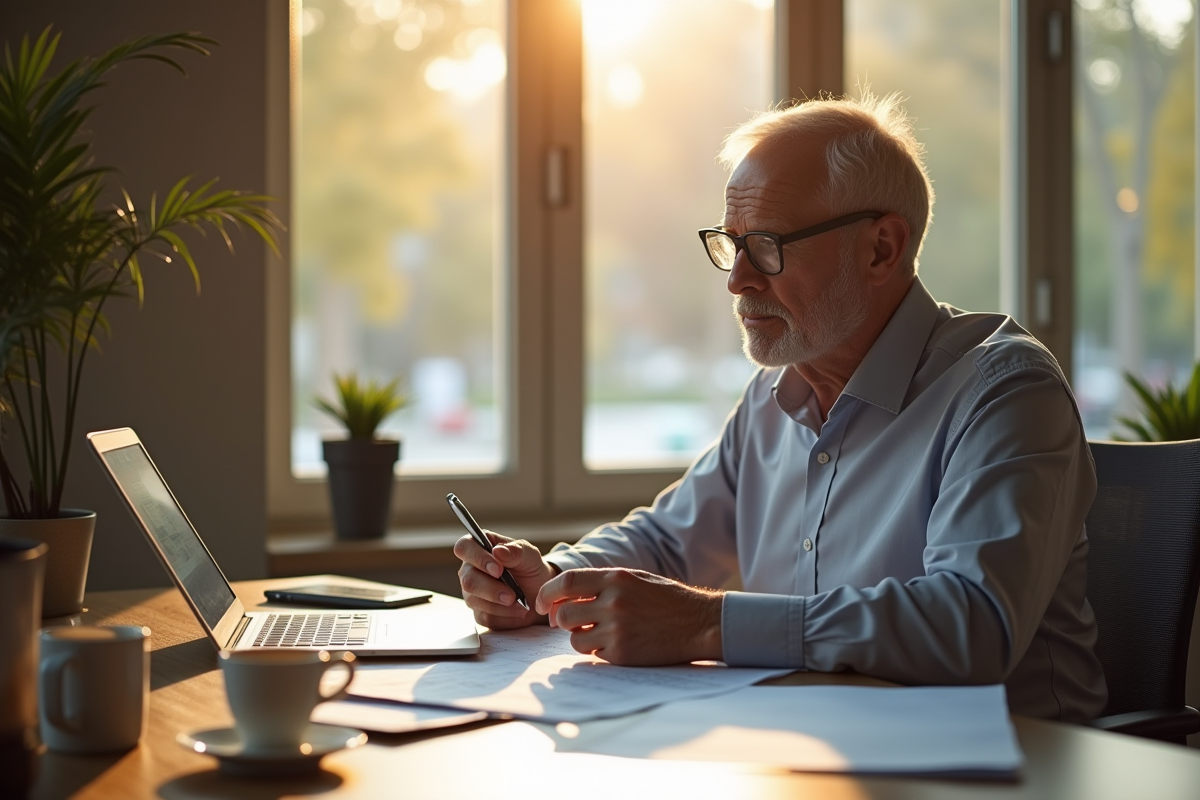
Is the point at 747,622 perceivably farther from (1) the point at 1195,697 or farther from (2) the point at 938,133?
(2) the point at 938,133

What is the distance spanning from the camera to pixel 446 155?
3.05 metres

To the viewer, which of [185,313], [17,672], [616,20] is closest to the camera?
[17,672]

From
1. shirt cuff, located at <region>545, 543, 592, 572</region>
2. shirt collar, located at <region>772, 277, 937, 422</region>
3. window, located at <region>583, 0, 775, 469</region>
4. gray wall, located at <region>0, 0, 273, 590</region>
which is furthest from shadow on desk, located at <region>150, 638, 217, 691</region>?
window, located at <region>583, 0, 775, 469</region>

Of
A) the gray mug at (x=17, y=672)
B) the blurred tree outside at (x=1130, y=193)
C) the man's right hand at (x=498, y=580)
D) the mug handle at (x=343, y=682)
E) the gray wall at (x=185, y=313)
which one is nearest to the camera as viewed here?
the gray mug at (x=17, y=672)

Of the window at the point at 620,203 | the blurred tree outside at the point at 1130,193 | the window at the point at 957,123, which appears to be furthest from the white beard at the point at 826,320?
the blurred tree outside at the point at 1130,193

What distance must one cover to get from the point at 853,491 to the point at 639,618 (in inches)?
21.1

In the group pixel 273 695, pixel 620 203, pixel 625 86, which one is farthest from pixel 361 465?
pixel 273 695

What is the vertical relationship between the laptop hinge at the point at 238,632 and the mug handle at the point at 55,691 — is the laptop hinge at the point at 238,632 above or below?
below

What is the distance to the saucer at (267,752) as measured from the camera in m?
0.94

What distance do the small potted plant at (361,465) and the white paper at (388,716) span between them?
61.0 inches

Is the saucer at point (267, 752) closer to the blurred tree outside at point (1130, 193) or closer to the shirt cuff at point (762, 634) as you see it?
the shirt cuff at point (762, 634)

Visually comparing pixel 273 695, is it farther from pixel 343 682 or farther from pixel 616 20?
pixel 616 20

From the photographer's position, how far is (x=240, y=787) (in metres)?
0.92

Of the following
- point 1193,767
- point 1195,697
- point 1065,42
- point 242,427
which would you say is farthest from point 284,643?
point 1065,42
